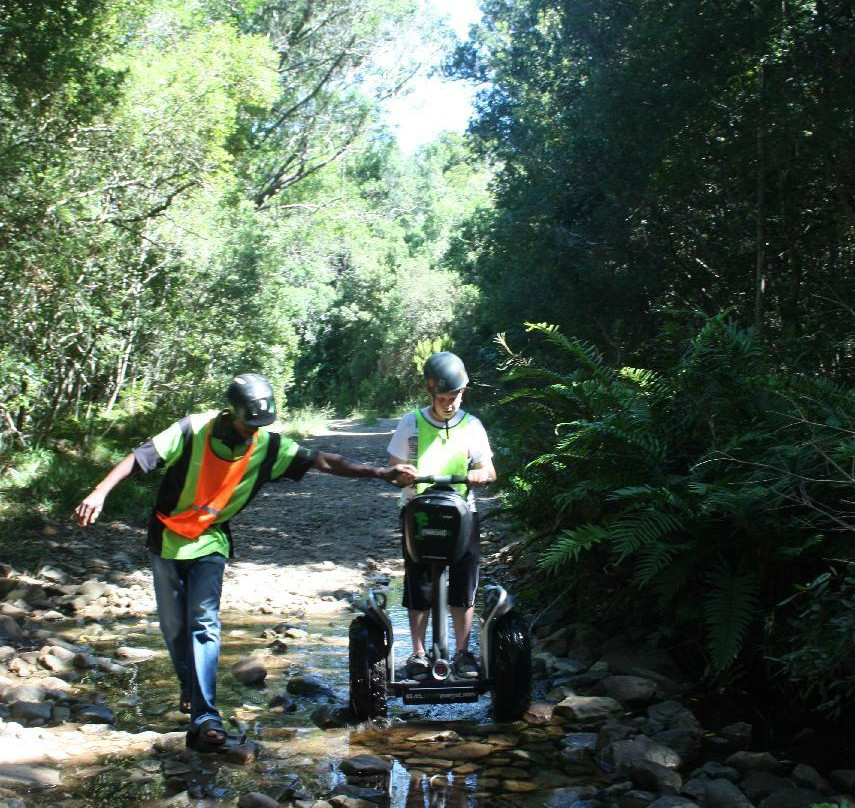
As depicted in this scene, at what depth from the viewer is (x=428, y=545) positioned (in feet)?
17.5

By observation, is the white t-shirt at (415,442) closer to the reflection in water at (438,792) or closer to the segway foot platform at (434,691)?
the segway foot platform at (434,691)

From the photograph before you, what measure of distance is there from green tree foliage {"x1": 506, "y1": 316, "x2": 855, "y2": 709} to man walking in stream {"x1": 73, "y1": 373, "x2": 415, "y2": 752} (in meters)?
1.83

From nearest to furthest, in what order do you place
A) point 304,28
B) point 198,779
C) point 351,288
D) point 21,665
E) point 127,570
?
point 198,779 → point 21,665 → point 127,570 → point 304,28 → point 351,288

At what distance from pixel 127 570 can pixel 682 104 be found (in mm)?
9430

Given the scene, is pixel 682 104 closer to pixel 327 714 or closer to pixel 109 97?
pixel 109 97

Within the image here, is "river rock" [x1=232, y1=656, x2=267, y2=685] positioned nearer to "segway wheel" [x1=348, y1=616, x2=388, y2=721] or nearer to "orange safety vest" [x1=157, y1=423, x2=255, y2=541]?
"segway wheel" [x1=348, y1=616, x2=388, y2=721]

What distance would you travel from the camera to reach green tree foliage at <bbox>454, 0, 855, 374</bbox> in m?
11.7

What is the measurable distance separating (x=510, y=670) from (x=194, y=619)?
179 cm

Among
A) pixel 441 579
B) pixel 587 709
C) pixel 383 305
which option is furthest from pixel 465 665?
pixel 383 305

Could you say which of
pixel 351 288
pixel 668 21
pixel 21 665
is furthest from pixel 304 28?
pixel 21 665

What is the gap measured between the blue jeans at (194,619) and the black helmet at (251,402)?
2.57ft

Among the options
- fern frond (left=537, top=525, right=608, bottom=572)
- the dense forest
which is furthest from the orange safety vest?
the dense forest

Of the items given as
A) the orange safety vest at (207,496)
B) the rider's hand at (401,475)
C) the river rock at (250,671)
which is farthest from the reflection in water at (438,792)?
the river rock at (250,671)

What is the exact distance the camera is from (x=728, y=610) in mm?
5488
